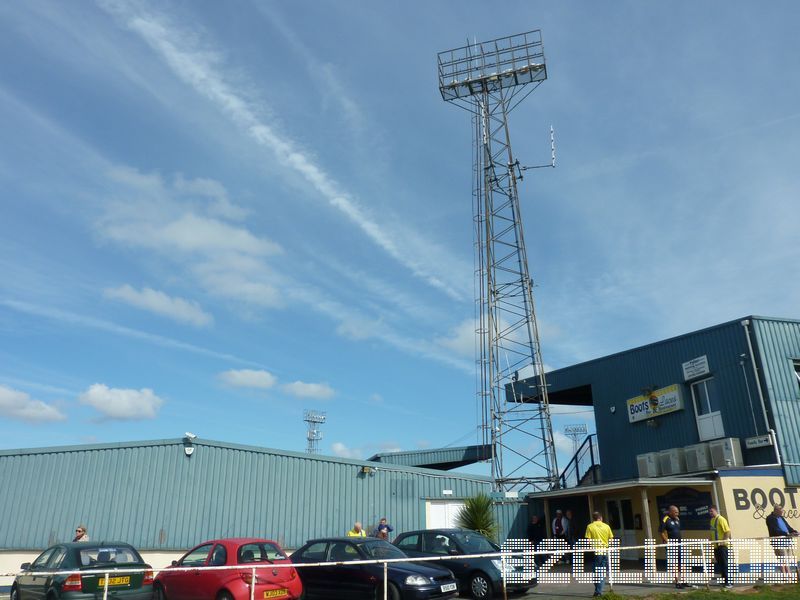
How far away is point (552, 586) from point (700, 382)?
34.8 feet

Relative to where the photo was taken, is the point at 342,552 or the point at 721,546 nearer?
the point at 342,552

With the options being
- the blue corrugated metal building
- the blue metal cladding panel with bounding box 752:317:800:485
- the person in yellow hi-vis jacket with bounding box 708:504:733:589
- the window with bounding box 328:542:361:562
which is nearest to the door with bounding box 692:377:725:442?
the blue corrugated metal building

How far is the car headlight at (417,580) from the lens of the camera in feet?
38.8

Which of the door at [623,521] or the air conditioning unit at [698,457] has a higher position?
the air conditioning unit at [698,457]

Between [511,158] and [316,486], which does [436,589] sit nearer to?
[316,486]

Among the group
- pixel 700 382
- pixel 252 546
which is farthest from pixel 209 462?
pixel 700 382

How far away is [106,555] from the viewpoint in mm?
12289

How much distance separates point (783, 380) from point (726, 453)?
2.95 m

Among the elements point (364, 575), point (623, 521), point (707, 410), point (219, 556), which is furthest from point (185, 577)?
point (707, 410)

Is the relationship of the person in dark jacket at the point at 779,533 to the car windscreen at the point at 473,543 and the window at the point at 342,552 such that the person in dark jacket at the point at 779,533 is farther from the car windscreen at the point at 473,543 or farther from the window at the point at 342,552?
the window at the point at 342,552

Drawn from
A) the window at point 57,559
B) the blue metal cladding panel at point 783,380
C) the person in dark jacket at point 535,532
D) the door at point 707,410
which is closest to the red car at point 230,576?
the window at point 57,559

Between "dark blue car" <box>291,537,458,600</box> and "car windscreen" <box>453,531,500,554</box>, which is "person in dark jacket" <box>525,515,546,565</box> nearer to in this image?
"car windscreen" <box>453,531,500,554</box>

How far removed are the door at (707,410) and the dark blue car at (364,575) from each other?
12.9 m

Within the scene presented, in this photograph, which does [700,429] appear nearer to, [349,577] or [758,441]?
[758,441]
